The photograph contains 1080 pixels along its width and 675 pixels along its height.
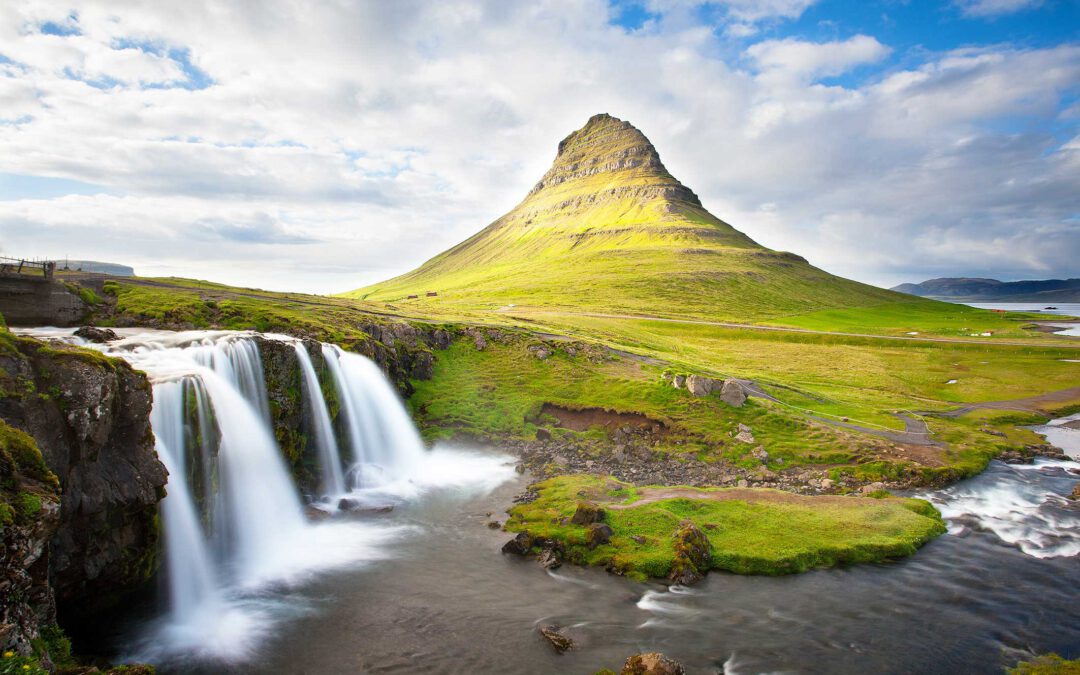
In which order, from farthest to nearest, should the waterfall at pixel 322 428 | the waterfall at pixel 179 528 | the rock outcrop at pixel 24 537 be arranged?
the waterfall at pixel 322 428, the waterfall at pixel 179 528, the rock outcrop at pixel 24 537

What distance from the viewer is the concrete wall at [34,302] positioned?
34156 millimetres

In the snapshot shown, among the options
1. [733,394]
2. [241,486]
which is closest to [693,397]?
[733,394]

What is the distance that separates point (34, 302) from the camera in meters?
35.2

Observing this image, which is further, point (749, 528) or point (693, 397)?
point (693, 397)

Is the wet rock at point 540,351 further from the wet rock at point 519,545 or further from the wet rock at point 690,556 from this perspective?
the wet rock at point 690,556

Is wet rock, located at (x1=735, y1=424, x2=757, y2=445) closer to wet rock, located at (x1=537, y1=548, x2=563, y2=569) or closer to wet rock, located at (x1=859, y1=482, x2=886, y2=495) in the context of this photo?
wet rock, located at (x1=859, y1=482, x2=886, y2=495)

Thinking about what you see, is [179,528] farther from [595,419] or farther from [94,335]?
[595,419]

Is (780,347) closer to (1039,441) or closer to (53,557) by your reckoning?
(1039,441)

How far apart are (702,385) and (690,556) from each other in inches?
1015

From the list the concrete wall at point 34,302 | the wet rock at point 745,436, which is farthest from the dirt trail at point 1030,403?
the concrete wall at point 34,302

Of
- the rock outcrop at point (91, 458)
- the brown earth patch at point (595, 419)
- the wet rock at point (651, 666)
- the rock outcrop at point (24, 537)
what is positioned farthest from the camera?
the brown earth patch at point (595, 419)

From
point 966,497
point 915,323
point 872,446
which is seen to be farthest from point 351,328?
point 915,323

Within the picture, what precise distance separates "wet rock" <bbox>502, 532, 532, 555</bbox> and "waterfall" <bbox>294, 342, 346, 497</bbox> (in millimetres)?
14046

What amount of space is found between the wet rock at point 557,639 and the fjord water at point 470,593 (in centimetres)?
37
